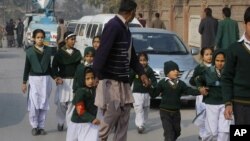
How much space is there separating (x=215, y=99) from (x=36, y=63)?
303 cm

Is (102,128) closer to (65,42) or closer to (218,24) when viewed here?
(65,42)

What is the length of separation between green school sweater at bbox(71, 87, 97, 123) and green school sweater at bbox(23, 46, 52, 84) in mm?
2326

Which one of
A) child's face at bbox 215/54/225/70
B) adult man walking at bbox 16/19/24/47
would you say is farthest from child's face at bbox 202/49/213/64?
adult man walking at bbox 16/19/24/47

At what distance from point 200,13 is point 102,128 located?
20718 millimetres

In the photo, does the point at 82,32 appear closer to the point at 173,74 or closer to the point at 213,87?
the point at 173,74

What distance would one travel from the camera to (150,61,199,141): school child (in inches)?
329

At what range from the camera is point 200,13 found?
2728cm

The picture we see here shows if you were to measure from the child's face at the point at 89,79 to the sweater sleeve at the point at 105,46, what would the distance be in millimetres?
455

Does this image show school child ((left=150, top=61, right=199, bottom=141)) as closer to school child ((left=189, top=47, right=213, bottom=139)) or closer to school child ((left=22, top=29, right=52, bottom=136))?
school child ((left=189, top=47, right=213, bottom=139))

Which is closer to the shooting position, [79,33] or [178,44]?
[178,44]

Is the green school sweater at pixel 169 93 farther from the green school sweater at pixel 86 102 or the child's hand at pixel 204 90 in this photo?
the green school sweater at pixel 86 102

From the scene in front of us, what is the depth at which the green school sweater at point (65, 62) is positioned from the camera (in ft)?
32.0

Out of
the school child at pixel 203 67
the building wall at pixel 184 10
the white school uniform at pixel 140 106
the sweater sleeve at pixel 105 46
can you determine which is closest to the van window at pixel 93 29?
the building wall at pixel 184 10

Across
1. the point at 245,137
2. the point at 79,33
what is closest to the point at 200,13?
the point at 79,33
